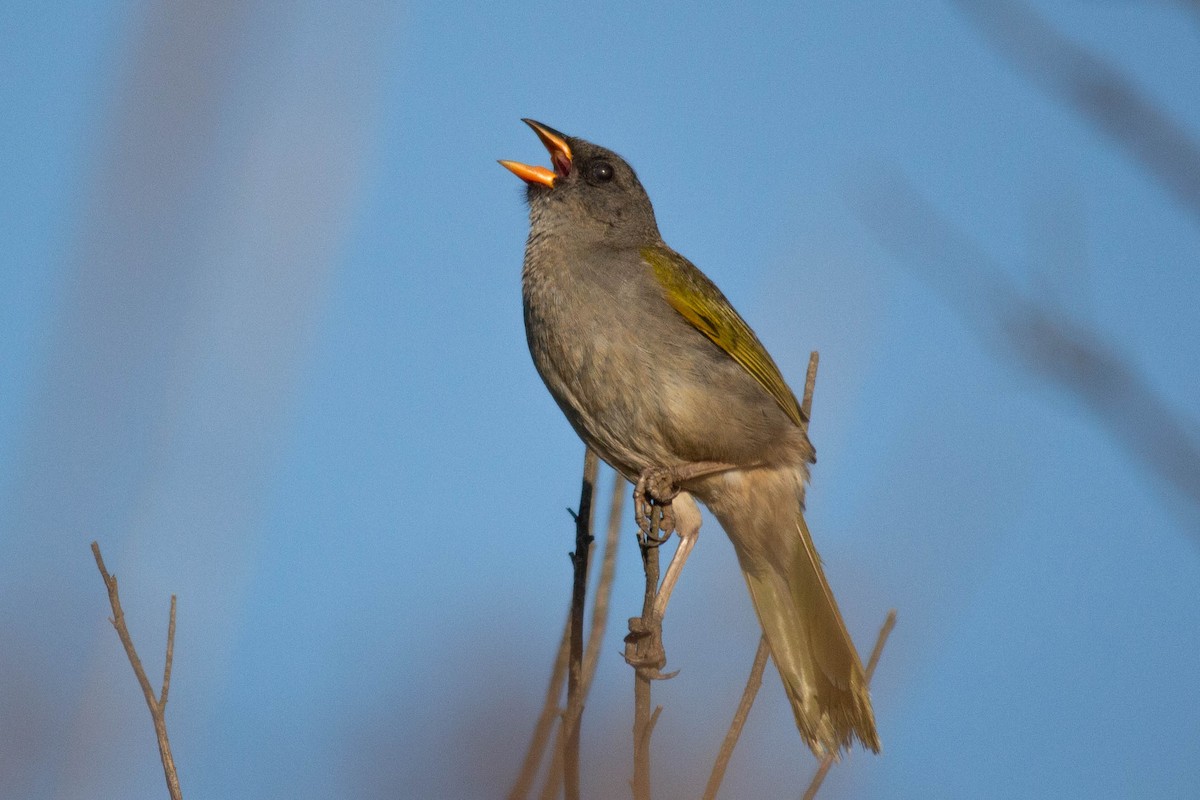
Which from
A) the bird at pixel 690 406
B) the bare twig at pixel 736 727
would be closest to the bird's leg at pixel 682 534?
the bird at pixel 690 406

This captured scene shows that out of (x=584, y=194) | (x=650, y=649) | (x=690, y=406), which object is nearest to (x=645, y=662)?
(x=650, y=649)

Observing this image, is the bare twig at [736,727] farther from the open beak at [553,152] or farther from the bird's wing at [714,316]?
the open beak at [553,152]

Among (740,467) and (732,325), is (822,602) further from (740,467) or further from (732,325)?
(732,325)

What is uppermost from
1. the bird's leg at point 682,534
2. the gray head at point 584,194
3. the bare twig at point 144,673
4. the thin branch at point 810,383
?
the gray head at point 584,194

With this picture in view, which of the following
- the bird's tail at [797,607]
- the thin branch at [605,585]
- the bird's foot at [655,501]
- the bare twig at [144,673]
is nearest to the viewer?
the bare twig at [144,673]

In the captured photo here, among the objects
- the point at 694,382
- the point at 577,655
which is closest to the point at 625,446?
the point at 694,382

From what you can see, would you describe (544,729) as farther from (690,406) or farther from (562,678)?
(690,406)
